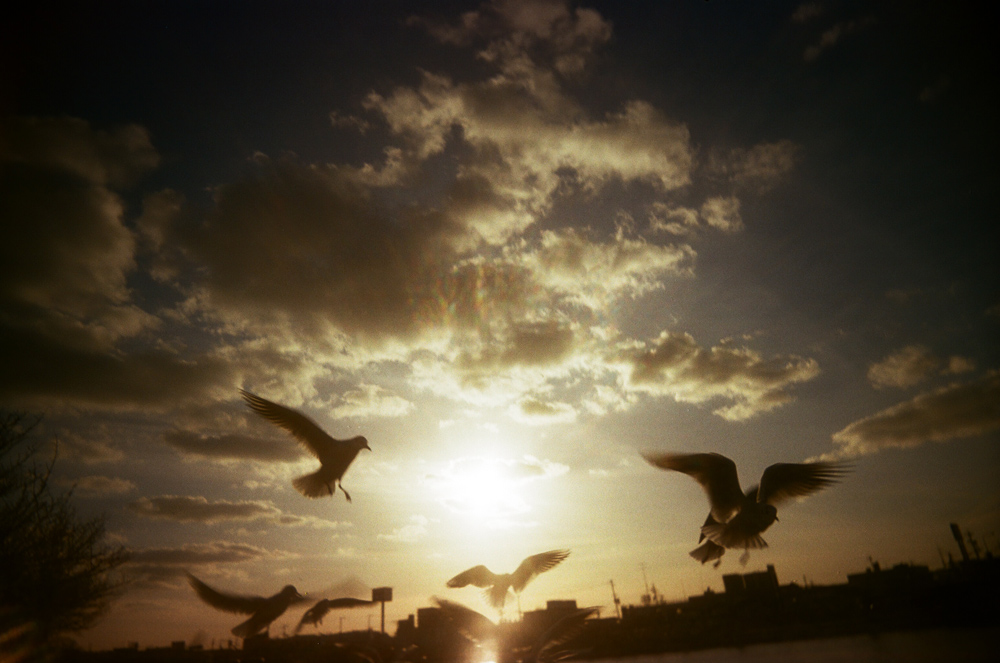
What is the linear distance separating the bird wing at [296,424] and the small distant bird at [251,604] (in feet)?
9.52

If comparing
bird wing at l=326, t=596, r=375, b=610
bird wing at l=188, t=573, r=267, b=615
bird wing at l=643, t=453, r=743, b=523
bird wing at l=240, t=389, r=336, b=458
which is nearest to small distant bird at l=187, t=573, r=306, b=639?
bird wing at l=188, t=573, r=267, b=615

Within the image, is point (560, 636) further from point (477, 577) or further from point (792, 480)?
point (792, 480)

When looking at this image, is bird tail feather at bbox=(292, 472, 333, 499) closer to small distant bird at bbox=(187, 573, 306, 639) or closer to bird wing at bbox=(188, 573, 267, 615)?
small distant bird at bbox=(187, 573, 306, 639)

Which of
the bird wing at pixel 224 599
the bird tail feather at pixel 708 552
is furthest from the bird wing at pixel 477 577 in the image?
the bird tail feather at pixel 708 552

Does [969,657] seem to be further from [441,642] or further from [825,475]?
[441,642]

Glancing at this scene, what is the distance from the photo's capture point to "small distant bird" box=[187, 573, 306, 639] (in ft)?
29.5

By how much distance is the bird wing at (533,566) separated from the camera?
1087 centimetres

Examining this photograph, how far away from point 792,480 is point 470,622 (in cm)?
709

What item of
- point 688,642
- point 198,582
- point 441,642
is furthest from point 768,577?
point 198,582

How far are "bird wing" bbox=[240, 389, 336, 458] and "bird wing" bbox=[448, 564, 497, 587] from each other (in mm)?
4491

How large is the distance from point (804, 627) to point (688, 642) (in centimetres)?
500

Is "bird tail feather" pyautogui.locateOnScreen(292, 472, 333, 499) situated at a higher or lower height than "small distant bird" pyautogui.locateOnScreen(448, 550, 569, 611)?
higher

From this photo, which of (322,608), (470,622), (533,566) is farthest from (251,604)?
(533,566)

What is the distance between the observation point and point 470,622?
29.3 ft
